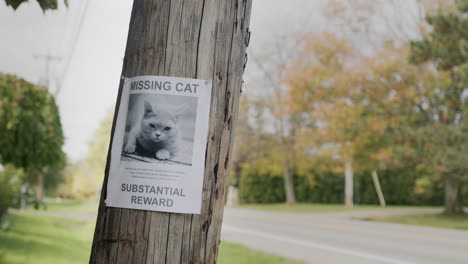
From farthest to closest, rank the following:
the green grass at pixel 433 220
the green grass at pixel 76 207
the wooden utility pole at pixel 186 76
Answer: the green grass at pixel 76 207
the green grass at pixel 433 220
the wooden utility pole at pixel 186 76

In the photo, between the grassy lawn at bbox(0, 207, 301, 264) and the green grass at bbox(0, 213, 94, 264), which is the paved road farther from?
the green grass at bbox(0, 213, 94, 264)

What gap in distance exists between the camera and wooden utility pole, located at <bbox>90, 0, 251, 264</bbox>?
1508 millimetres

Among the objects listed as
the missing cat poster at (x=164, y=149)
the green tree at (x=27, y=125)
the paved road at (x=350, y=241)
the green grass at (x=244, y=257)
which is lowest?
the green grass at (x=244, y=257)

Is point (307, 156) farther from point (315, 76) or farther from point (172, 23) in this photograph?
point (172, 23)

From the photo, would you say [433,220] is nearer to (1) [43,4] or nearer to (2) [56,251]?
(2) [56,251]

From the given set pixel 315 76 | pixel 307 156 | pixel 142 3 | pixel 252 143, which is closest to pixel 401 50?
pixel 315 76

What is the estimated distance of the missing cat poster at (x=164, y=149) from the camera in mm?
1520

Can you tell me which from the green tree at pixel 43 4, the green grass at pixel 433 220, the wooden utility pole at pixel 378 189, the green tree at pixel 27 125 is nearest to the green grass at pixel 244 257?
the green tree at pixel 27 125

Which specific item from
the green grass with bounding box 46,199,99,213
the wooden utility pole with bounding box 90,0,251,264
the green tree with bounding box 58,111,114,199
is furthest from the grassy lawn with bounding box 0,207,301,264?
the green grass with bounding box 46,199,99,213

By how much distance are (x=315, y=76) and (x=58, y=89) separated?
43.5ft

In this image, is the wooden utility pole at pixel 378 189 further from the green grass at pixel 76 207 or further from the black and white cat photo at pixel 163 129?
the black and white cat photo at pixel 163 129

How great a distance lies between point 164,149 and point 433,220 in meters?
18.3

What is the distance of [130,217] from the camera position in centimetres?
153

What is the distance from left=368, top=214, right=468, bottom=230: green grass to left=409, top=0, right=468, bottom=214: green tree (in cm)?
171
